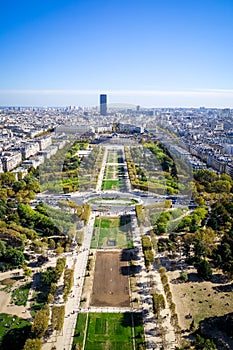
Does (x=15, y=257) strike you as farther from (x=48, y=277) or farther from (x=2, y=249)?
(x=48, y=277)

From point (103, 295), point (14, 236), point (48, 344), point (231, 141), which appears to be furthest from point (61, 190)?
point (231, 141)

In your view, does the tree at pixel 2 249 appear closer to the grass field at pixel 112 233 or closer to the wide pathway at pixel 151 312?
the grass field at pixel 112 233

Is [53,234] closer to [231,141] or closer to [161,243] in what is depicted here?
[161,243]

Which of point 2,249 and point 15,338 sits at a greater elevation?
point 2,249

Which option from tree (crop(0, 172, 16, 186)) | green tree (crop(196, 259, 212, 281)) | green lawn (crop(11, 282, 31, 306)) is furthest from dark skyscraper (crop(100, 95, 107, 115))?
green lawn (crop(11, 282, 31, 306))

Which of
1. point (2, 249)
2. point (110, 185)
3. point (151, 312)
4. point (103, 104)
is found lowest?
point (151, 312)

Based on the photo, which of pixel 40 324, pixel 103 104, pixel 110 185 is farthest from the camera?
pixel 103 104

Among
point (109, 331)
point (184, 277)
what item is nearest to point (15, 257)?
point (109, 331)
